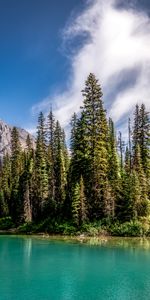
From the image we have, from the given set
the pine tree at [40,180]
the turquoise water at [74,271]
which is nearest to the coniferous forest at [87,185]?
the pine tree at [40,180]

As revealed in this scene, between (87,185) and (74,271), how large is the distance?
2736 centimetres

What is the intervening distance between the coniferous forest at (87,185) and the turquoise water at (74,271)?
25.1ft

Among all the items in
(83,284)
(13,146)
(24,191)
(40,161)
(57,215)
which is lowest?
(83,284)

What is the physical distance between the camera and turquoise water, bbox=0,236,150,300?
22250 mm

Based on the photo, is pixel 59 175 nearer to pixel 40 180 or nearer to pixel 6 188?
pixel 40 180

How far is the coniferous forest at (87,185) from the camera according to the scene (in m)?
51.2

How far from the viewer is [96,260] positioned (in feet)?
110

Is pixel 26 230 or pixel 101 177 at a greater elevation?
pixel 101 177

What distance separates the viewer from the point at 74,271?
95.1 feet

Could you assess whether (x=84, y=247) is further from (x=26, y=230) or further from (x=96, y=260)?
(x=26, y=230)

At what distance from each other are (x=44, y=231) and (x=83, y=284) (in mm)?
30673

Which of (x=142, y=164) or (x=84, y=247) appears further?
(x=142, y=164)

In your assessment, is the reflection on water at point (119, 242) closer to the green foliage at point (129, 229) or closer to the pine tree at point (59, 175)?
the green foliage at point (129, 229)

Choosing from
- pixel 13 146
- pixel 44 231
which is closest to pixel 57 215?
pixel 44 231
